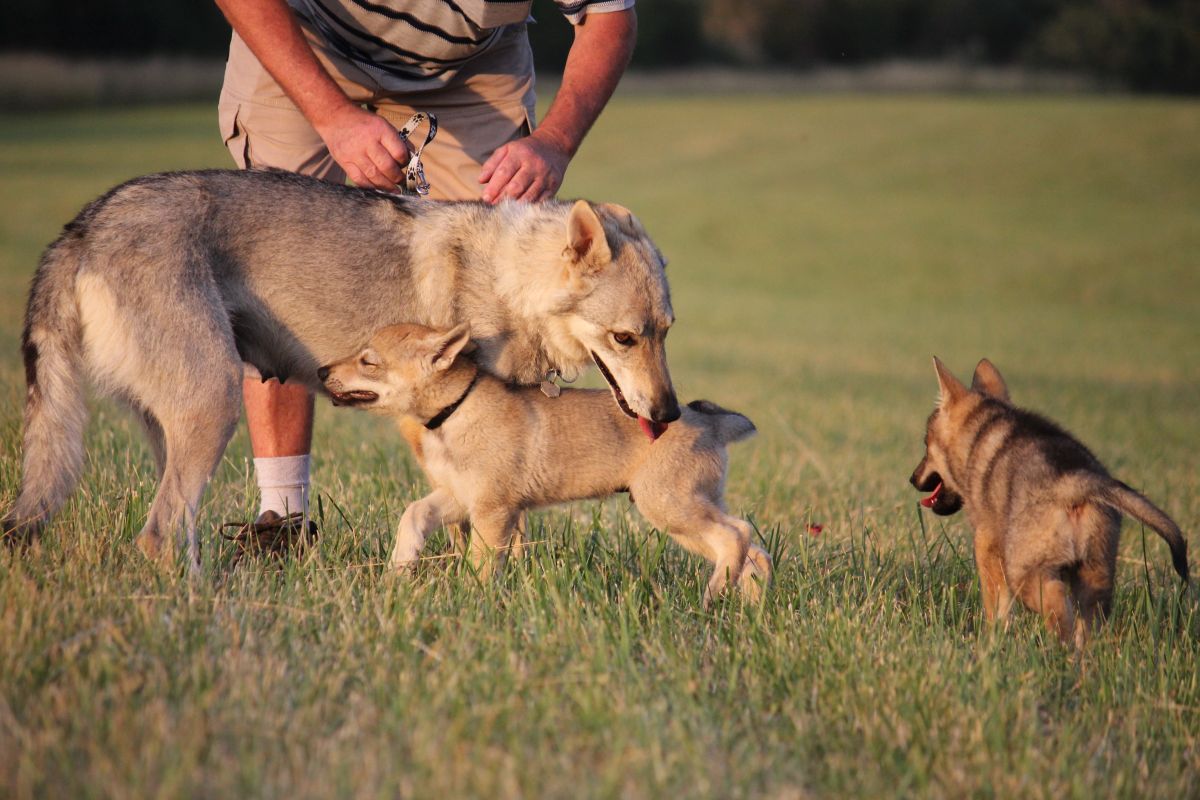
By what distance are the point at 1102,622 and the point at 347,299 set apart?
305cm

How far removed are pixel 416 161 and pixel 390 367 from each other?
34.8 inches

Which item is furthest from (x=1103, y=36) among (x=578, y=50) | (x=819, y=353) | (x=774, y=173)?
(x=578, y=50)

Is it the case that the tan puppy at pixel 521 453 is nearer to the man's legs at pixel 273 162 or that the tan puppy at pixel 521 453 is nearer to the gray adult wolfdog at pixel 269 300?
the gray adult wolfdog at pixel 269 300

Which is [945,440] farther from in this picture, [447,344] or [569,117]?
Answer: [447,344]

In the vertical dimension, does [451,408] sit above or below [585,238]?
below

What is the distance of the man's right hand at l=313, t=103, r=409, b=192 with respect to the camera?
14.4 ft

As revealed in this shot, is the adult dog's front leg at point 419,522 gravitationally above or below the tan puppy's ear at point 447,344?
below

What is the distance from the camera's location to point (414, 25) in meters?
4.87

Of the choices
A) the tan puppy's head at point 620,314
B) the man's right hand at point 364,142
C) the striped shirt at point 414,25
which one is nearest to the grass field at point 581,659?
the tan puppy's head at point 620,314

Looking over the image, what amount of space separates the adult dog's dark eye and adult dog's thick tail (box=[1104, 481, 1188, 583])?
1.81 m

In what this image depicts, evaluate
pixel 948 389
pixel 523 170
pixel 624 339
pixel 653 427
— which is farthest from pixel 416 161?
pixel 948 389

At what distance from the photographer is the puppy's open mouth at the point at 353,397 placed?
173 inches

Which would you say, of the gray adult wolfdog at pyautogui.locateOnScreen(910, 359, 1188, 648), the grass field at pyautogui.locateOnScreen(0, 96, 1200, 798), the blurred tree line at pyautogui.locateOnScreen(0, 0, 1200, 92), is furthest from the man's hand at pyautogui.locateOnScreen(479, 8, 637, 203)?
the blurred tree line at pyautogui.locateOnScreen(0, 0, 1200, 92)

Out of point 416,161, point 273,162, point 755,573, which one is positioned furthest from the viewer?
point 273,162
